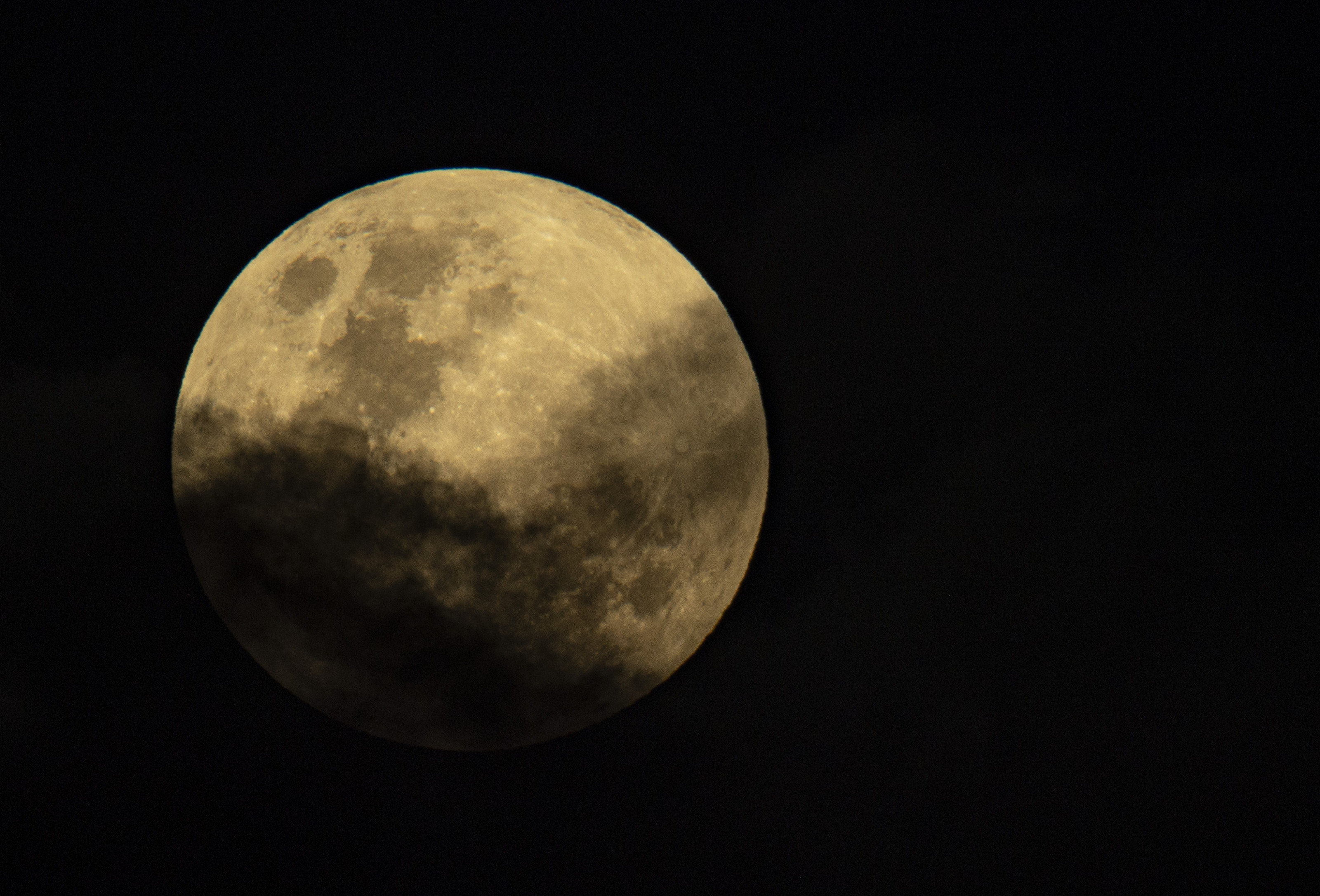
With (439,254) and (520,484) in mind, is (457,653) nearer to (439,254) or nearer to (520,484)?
(520,484)

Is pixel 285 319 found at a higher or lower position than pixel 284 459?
higher

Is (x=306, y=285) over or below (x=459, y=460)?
over

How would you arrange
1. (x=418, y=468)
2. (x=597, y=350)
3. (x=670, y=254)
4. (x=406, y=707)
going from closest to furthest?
(x=418, y=468) < (x=597, y=350) < (x=406, y=707) < (x=670, y=254)

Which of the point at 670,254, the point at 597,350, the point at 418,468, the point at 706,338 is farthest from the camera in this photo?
the point at 670,254

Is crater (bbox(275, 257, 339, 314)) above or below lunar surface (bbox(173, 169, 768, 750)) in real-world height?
above

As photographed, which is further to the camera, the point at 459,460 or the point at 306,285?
the point at 306,285

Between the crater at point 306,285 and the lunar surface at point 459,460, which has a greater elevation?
the crater at point 306,285

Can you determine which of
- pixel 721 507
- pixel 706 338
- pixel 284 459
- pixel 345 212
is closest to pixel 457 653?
pixel 284 459

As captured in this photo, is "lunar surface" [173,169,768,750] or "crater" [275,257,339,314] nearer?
"lunar surface" [173,169,768,750]
